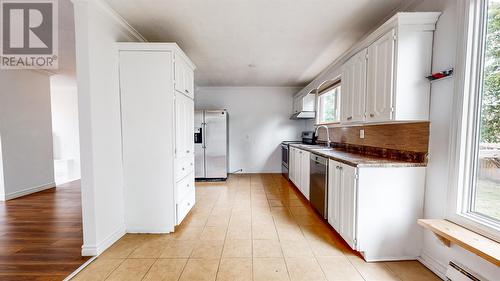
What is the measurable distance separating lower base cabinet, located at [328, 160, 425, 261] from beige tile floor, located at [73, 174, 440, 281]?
128mm

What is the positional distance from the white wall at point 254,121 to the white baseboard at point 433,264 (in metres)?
4.19

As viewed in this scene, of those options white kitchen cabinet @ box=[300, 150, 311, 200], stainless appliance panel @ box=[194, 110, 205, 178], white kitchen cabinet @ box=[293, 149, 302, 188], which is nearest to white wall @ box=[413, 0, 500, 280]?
white kitchen cabinet @ box=[300, 150, 311, 200]

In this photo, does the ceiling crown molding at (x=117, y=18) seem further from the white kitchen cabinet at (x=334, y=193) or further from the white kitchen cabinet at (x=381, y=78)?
the white kitchen cabinet at (x=334, y=193)

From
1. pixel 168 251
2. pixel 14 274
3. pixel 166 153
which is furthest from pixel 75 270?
pixel 166 153

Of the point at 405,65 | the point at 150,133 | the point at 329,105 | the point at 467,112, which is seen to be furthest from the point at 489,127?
the point at 150,133

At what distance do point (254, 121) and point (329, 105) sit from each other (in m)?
2.22

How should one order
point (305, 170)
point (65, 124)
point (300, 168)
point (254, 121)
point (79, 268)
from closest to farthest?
1. point (79, 268)
2. point (305, 170)
3. point (300, 168)
4. point (254, 121)
5. point (65, 124)

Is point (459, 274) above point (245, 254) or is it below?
above

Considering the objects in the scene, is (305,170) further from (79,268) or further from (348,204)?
(79,268)

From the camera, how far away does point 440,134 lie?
179 cm

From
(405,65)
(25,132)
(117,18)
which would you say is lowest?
(25,132)

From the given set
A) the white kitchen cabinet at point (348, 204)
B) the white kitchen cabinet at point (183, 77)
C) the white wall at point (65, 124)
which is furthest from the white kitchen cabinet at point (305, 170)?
the white wall at point (65, 124)

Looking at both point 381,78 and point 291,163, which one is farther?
point 291,163

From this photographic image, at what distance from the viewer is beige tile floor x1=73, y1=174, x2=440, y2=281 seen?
5.83ft
